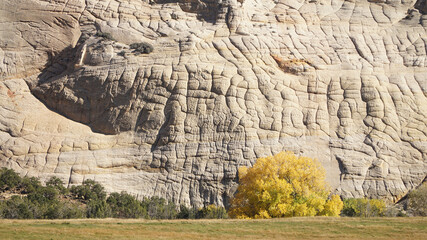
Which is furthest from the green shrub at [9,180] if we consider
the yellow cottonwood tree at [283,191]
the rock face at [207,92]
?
the yellow cottonwood tree at [283,191]

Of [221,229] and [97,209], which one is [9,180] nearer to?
[97,209]

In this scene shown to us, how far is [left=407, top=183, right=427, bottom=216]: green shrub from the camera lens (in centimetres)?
3366

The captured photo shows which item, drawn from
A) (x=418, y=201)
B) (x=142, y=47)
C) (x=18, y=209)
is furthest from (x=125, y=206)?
(x=418, y=201)

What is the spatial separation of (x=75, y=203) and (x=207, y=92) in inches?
468

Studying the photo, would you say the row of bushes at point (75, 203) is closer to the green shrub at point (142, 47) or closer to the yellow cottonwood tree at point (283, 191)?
the yellow cottonwood tree at point (283, 191)

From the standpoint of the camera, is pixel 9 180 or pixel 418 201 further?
pixel 9 180

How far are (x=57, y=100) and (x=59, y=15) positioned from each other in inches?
290

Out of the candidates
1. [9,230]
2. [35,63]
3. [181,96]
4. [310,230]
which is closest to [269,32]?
[181,96]

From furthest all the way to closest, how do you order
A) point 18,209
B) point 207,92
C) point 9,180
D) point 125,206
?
point 207,92 < point 9,180 < point 125,206 < point 18,209

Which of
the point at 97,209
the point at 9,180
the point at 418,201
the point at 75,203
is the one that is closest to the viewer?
the point at 97,209

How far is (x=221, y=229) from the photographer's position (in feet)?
76.6

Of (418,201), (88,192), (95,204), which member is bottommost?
(95,204)

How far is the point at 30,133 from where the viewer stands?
40469 mm

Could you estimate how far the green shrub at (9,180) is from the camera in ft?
117
